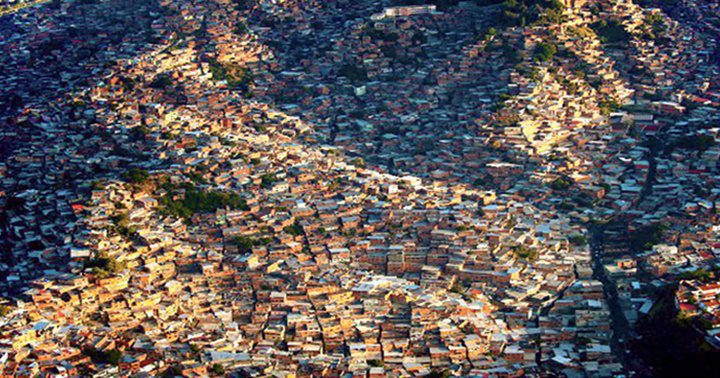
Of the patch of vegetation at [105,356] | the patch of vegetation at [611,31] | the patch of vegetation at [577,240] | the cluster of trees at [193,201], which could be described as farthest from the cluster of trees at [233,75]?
the patch of vegetation at [105,356]

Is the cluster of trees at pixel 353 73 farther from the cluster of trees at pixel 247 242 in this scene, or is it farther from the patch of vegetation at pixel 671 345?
the patch of vegetation at pixel 671 345

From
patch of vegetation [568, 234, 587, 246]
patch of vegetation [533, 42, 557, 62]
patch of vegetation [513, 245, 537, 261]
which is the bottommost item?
patch of vegetation [568, 234, 587, 246]

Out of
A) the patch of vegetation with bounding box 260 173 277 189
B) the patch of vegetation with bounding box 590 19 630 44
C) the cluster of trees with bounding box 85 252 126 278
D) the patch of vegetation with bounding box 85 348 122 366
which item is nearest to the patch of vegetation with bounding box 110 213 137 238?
the cluster of trees with bounding box 85 252 126 278

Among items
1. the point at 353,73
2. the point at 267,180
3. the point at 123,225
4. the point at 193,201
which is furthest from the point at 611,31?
the point at 123,225

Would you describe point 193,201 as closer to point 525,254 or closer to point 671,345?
point 525,254

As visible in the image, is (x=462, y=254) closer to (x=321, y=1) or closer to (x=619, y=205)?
(x=619, y=205)

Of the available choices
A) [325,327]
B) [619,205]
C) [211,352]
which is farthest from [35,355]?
[619,205]

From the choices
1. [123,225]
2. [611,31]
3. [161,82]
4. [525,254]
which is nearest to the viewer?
[123,225]

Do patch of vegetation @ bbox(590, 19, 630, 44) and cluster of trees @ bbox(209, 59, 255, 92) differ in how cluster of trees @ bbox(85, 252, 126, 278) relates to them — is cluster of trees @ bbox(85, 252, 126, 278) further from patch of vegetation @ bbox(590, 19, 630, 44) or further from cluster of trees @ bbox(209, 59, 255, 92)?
patch of vegetation @ bbox(590, 19, 630, 44)
